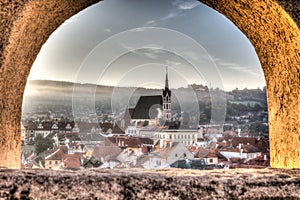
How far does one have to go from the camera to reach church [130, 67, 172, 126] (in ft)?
68.3

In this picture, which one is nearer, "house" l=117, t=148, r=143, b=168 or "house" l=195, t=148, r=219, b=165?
"house" l=195, t=148, r=219, b=165

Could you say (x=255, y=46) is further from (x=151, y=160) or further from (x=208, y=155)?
(x=151, y=160)

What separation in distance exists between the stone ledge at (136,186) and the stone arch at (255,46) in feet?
2.40


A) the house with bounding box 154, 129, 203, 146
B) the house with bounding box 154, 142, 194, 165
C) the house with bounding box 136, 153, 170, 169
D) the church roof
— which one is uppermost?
the church roof

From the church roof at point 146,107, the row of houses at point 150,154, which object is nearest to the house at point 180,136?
the row of houses at point 150,154

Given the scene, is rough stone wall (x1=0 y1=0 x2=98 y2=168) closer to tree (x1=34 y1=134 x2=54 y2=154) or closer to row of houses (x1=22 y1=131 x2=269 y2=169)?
row of houses (x1=22 y1=131 x2=269 y2=169)

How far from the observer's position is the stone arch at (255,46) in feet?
8.29

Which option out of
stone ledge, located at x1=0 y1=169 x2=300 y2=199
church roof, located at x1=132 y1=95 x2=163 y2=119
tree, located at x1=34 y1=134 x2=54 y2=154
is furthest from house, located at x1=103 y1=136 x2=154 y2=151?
stone ledge, located at x1=0 y1=169 x2=300 y2=199

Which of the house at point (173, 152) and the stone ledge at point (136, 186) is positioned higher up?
the stone ledge at point (136, 186)

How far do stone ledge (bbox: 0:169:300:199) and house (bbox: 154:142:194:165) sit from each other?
1387 centimetres

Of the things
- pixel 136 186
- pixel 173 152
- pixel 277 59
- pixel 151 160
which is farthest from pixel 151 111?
pixel 136 186

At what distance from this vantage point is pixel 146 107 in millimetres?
24781

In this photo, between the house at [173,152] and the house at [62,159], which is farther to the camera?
the house at [173,152]

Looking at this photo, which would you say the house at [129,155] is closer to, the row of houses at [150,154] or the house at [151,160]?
the row of houses at [150,154]
